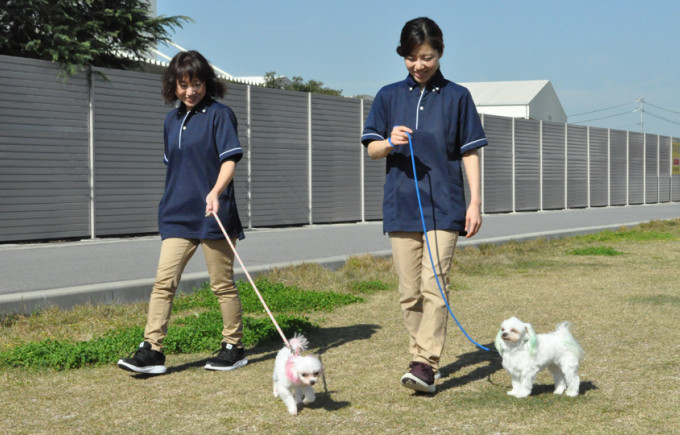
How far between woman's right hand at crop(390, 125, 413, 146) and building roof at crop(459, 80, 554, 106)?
2745 inches

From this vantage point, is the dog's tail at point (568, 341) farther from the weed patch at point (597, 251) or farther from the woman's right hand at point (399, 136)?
the weed patch at point (597, 251)

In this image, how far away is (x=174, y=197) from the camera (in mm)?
5234

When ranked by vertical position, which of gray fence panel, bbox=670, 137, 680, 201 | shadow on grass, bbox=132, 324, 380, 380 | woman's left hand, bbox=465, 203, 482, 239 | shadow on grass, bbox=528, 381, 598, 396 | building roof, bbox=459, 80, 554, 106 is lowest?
shadow on grass, bbox=528, 381, 598, 396

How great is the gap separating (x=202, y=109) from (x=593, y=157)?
1205 inches

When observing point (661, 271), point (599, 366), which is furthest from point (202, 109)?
point (661, 271)

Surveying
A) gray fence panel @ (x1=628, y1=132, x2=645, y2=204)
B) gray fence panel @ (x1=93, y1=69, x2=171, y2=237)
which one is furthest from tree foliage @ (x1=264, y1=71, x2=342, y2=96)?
gray fence panel @ (x1=93, y1=69, x2=171, y2=237)

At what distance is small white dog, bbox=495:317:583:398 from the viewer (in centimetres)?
430

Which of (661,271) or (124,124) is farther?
(124,124)

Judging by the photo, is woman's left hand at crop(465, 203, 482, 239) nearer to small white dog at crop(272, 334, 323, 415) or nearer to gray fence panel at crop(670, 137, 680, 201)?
small white dog at crop(272, 334, 323, 415)

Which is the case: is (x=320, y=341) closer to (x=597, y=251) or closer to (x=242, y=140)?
(x=597, y=251)

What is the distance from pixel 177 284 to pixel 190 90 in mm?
1211

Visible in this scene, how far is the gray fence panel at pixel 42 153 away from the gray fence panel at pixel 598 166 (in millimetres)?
24001

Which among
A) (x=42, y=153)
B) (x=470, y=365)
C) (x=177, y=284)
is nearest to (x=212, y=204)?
(x=177, y=284)

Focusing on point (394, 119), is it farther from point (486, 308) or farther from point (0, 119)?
point (0, 119)
